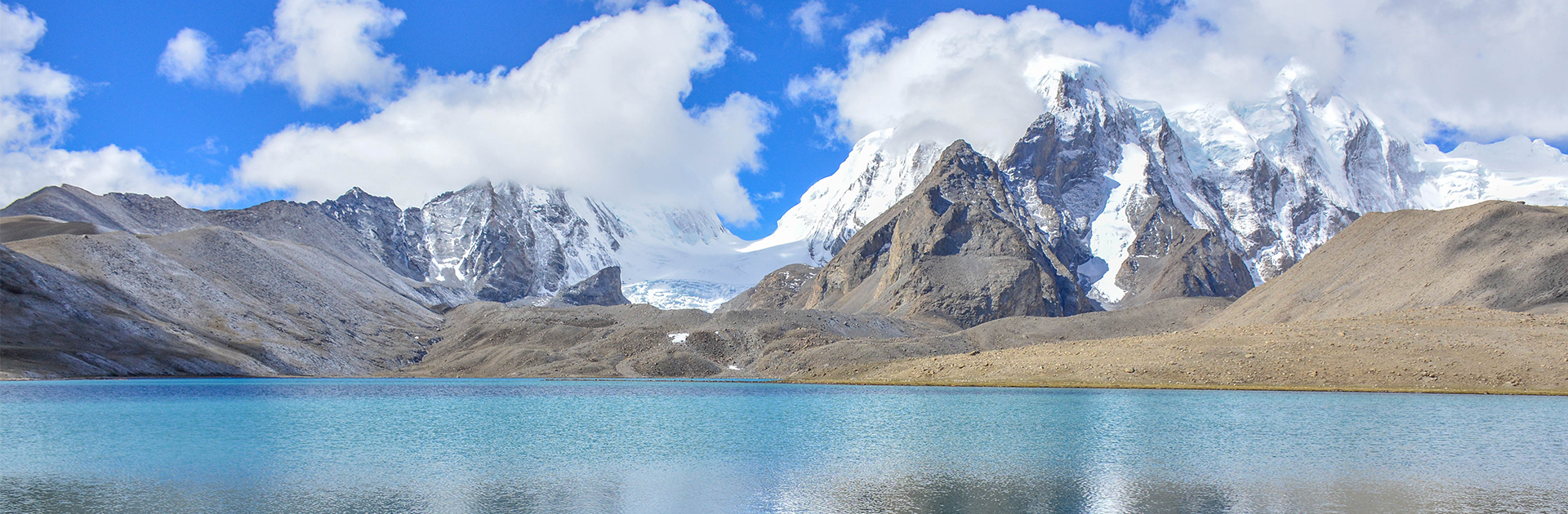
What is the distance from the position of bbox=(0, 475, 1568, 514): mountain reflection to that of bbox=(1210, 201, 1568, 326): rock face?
78066 mm

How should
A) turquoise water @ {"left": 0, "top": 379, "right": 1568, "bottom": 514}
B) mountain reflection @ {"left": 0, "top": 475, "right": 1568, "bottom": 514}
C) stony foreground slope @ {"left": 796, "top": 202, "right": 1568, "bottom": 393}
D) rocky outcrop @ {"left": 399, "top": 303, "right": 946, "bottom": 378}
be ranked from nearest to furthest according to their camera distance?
mountain reflection @ {"left": 0, "top": 475, "right": 1568, "bottom": 514} → turquoise water @ {"left": 0, "top": 379, "right": 1568, "bottom": 514} → stony foreground slope @ {"left": 796, "top": 202, "right": 1568, "bottom": 393} → rocky outcrop @ {"left": 399, "top": 303, "right": 946, "bottom": 378}

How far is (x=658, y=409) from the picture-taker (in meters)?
59.8

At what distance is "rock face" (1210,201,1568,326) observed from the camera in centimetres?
9194

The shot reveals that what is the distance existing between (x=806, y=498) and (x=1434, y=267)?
99336 millimetres

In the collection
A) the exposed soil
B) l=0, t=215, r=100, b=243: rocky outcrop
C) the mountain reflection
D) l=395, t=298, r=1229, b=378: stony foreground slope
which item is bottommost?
the mountain reflection

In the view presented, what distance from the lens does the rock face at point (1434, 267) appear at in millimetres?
91938

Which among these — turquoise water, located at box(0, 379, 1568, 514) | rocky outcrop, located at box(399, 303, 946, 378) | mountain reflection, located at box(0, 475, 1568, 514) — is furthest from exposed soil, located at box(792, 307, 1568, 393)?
mountain reflection, located at box(0, 475, 1568, 514)

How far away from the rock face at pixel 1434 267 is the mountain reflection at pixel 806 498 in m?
78.1

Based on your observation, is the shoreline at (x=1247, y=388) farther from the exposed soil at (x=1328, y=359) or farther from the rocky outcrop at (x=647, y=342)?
the rocky outcrop at (x=647, y=342)

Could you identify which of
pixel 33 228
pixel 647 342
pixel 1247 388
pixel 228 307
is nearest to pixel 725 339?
pixel 647 342

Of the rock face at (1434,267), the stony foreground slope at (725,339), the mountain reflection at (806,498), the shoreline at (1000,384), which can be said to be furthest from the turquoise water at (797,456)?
the stony foreground slope at (725,339)

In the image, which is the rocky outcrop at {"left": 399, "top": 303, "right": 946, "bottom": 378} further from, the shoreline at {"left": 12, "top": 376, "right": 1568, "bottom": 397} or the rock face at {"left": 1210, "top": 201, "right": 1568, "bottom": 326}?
the rock face at {"left": 1210, "top": 201, "right": 1568, "bottom": 326}

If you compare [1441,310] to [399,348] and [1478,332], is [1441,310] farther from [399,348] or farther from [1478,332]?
[399,348]

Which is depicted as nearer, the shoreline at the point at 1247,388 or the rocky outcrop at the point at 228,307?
the shoreline at the point at 1247,388
